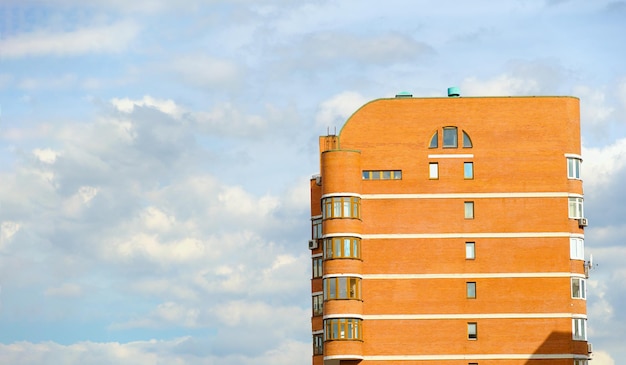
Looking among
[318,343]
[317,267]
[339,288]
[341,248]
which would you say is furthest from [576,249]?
[318,343]

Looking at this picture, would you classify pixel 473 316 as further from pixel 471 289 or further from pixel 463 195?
pixel 463 195

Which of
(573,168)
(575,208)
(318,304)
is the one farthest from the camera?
(318,304)

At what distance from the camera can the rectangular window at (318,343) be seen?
124812 millimetres

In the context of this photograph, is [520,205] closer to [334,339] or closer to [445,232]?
[445,232]

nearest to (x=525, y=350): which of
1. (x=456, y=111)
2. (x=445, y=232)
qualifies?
(x=445, y=232)

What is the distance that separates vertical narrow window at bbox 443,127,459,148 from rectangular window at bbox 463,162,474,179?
73.1 inches

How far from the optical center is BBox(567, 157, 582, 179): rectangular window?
121 meters

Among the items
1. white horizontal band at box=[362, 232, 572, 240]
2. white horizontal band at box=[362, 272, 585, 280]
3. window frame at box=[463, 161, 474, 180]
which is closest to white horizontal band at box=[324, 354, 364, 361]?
white horizontal band at box=[362, 272, 585, 280]

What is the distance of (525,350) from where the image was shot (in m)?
119

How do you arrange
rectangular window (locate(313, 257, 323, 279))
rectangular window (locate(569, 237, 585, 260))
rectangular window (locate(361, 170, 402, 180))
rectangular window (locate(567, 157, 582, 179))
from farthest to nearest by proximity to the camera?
rectangular window (locate(313, 257, 323, 279)), rectangular window (locate(567, 157, 582, 179)), rectangular window (locate(361, 170, 402, 180)), rectangular window (locate(569, 237, 585, 260))

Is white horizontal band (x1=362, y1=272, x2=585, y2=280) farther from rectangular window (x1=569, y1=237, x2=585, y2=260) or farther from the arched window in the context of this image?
the arched window

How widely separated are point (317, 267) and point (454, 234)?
1394cm

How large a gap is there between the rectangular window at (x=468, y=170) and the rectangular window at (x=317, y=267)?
50.3 ft

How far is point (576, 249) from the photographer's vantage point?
121 metres
